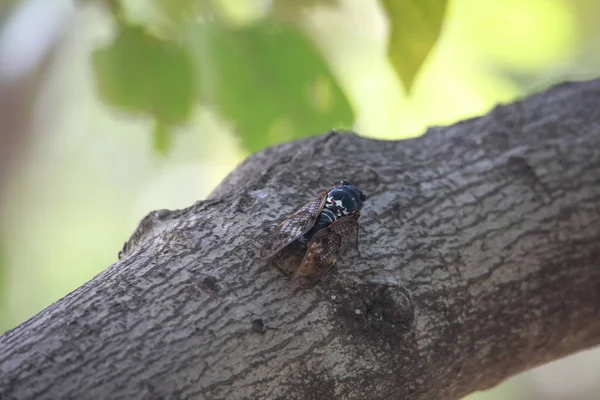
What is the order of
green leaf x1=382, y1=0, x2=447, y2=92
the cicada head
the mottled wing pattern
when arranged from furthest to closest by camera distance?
green leaf x1=382, y1=0, x2=447, y2=92, the cicada head, the mottled wing pattern

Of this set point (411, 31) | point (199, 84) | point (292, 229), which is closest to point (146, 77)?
point (199, 84)

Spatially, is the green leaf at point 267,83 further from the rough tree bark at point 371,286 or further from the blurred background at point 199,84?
the rough tree bark at point 371,286

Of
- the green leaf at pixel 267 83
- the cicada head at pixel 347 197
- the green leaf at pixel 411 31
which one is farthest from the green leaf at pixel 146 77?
the cicada head at pixel 347 197

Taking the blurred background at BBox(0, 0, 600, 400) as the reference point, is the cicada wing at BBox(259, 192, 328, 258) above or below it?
below

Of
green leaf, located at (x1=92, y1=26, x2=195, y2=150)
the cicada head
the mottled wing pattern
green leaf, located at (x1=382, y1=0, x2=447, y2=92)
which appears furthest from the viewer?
green leaf, located at (x1=92, y1=26, x2=195, y2=150)

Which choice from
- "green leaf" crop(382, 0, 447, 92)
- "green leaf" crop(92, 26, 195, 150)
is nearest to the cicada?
"green leaf" crop(382, 0, 447, 92)

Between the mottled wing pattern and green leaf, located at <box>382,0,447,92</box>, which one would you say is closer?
the mottled wing pattern

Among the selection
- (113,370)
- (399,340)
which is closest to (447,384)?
(399,340)

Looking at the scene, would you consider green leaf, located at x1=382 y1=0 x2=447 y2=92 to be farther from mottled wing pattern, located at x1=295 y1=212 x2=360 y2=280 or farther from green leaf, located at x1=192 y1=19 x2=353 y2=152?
green leaf, located at x1=192 y1=19 x2=353 y2=152

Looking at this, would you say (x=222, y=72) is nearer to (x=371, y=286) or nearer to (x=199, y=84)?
(x=199, y=84)
